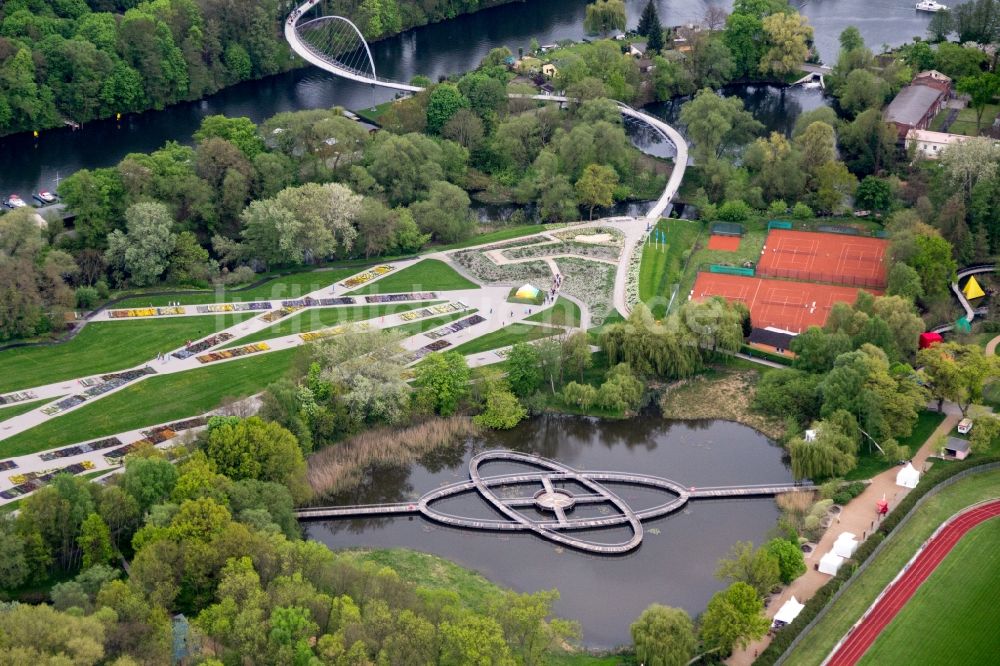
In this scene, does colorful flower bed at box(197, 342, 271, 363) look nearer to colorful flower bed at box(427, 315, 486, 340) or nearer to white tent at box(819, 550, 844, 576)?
colorful flower bed at box(427, 315, 486, 340)

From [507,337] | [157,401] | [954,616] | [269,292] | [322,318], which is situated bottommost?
[954,616]

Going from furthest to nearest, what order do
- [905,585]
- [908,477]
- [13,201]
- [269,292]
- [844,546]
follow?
[13,201] → [269,292] → [908,477] → [844,546] → [905,585]

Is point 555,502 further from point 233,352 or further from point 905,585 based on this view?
point 233,352

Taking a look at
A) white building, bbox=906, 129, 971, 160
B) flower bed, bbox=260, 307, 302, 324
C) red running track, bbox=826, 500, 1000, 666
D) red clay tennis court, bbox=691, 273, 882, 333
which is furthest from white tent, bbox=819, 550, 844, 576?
white building, bbox=906, 129, 971, 160

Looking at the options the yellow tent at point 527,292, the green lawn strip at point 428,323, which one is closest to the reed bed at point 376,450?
the green lawn strip at point 428,323

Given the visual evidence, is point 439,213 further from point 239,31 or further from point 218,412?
point 239,31

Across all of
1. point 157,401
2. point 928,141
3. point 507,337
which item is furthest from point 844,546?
point 928,141
